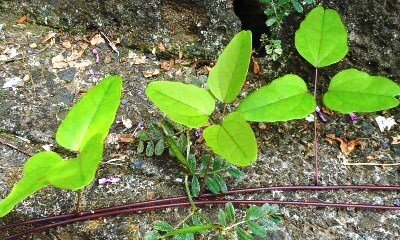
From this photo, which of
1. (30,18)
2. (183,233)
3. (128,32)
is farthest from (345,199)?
(30,18)

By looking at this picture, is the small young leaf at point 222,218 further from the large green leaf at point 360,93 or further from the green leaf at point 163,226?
the large green leaf at point 360,93

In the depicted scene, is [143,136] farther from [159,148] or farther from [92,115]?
[92,115]

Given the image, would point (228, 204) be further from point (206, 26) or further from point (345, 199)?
point (206, 26)

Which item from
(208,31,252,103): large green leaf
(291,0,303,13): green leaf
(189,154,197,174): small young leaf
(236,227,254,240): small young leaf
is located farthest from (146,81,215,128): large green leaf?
(291,0,303,13): green leaf

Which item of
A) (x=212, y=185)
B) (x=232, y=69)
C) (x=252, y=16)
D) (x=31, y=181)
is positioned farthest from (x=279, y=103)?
(x=31, y=181)

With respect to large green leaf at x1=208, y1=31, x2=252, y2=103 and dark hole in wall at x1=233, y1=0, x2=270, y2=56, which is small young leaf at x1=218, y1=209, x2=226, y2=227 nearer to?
large green leaf at x1=208, y1=31, x2=252, y2=103

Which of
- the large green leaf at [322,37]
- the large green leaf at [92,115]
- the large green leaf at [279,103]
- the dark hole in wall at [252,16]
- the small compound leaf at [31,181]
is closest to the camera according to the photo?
the small compound leaf at [31,181]

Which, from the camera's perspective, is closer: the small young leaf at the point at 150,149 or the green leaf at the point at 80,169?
the green leaf at the point at 80,169

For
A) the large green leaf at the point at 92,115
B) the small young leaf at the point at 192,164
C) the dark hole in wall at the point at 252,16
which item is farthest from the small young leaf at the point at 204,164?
the dark hole in wall at the point at 252,16
